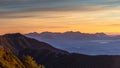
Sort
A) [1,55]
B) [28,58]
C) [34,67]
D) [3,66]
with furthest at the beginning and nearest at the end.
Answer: [28,58] → [34,67] → [1,55] → [3,66]

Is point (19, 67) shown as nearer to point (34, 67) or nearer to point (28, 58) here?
point (34, 67)

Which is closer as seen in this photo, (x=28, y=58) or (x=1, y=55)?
(x=1, y=55)

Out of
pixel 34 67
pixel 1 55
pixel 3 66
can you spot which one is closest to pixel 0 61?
pixel 3 66

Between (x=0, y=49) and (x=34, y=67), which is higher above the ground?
(x=0, y=49)

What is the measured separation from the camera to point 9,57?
119m

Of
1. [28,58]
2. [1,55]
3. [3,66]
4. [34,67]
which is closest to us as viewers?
[3,66]

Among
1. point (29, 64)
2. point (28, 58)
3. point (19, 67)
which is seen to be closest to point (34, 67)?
point (29, 64)

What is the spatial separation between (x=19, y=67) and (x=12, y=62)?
10.8 ft

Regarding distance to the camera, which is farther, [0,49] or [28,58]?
[28,58]

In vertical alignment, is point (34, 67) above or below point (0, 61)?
below

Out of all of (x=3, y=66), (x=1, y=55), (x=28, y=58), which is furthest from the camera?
(x=28, y=58)

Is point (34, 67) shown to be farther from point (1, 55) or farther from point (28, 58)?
point (1, 55)

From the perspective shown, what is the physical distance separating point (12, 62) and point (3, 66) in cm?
2095

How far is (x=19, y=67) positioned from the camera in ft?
389
